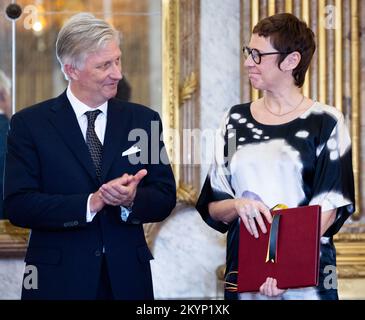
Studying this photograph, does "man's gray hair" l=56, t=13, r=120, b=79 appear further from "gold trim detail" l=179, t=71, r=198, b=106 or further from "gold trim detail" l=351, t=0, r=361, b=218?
"gold trim detail" l=351, t=0, r=361, b=218

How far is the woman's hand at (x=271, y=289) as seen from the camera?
3.25m

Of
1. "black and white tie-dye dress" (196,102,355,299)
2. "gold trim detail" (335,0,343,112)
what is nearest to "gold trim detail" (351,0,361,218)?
"gold trim detail" (335,0,343,112)

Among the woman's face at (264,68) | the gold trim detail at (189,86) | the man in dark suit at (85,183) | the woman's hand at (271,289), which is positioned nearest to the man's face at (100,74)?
the man in dark suit at (85,183)

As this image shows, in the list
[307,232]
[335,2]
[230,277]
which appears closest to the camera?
[307,232]

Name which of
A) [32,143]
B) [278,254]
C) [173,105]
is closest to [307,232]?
[278,254]

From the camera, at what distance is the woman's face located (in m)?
3.40

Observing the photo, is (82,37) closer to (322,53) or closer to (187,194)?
(187,194)

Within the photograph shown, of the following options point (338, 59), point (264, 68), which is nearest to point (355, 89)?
point (338, 59)

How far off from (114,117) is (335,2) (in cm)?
224

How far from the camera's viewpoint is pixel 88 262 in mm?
3336

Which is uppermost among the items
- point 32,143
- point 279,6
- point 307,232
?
point 279,6

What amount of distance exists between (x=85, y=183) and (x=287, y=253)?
2.35ft

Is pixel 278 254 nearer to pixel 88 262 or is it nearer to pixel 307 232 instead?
pixel 307 232

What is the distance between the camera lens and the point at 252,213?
326cm
